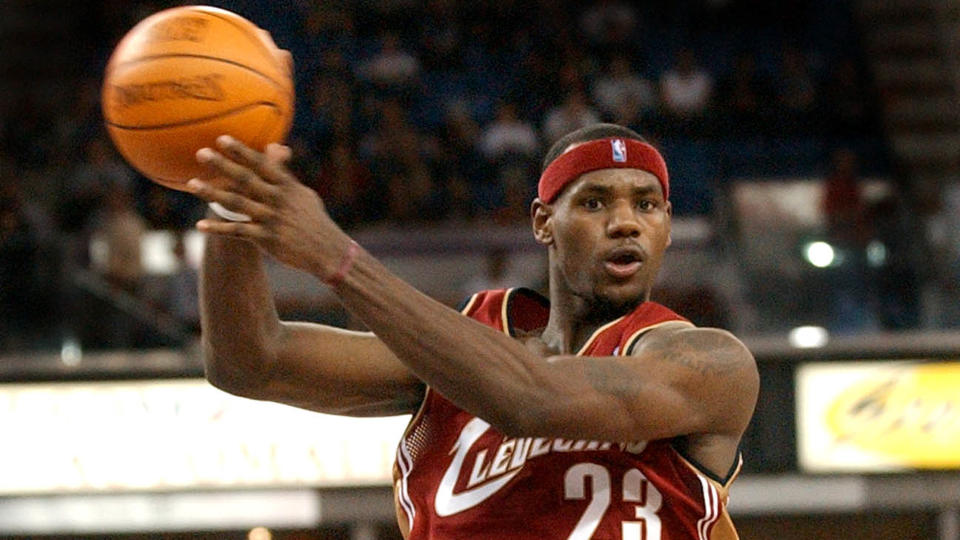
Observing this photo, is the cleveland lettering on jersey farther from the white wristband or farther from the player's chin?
the white wristband

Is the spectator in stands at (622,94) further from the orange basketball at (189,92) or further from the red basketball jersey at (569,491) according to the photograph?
the orange basketball at (189,92)

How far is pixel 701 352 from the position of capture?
344 cm

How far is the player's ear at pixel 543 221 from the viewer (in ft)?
12.8

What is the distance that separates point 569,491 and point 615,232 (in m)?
0.63

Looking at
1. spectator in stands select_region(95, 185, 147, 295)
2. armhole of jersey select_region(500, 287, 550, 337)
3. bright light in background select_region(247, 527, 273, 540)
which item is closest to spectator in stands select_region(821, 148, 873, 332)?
bright light in background select_region(247, 527, 273, 540)

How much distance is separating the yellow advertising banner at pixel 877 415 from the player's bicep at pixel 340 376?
5.60 metres

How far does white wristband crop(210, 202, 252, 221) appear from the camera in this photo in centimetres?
295

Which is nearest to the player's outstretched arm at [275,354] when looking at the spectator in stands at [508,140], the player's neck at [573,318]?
the player's neck at [573,318]

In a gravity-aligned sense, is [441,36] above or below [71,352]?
above

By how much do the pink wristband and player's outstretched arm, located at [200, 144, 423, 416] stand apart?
1.78 ft

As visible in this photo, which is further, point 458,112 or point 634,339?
point 458,112

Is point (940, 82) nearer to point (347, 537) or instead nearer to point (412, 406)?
point (347, 537)

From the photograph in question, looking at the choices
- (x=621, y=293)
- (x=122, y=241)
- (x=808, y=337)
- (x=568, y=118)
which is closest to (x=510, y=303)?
(x=621, y=293)

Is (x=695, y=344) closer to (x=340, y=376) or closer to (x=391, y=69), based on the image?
(x=340, y=376)
